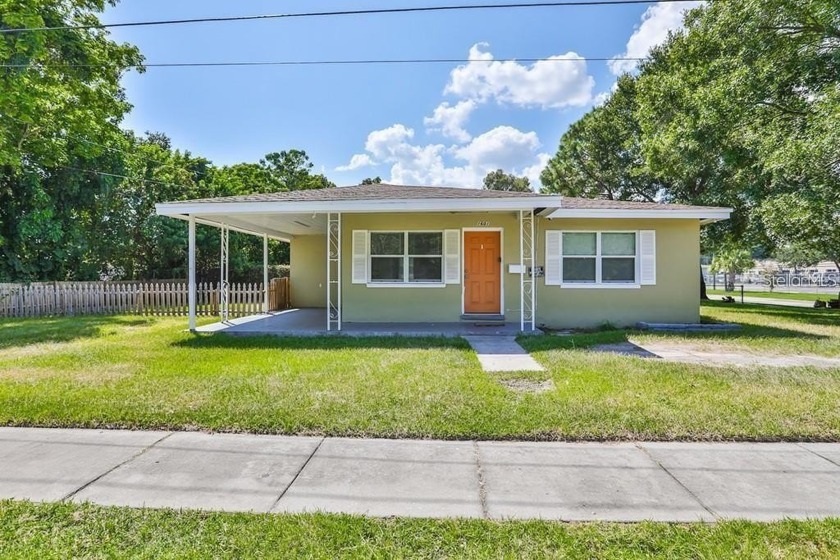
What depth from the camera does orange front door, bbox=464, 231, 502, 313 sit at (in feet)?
35.6

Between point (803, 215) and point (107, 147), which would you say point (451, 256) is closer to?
point (803, 215)

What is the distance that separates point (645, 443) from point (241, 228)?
11.7 m

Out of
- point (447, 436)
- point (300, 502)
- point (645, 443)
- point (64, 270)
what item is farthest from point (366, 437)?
point (64, 270)

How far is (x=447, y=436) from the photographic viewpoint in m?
3.99

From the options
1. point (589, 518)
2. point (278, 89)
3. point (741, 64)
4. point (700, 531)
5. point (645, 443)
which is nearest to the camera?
point (700, 531)

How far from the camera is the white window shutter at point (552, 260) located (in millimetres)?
10719

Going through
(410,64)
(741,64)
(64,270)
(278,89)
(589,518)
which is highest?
(741,64)

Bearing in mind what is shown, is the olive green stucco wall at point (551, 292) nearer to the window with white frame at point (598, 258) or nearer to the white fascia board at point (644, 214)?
the window with white frame at point (598, 258)

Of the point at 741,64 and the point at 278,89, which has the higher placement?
the point at 741,64

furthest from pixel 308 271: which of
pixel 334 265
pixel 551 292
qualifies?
pixel 551 292

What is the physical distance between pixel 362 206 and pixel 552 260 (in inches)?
187

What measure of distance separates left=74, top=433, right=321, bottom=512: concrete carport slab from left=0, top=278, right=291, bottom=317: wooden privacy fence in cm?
1027

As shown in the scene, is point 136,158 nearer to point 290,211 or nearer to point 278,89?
point 278,89

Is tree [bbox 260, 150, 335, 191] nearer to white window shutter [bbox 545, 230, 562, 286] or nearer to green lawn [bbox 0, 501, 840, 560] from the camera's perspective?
white window shutter [bbox 545, 230, 562, 286]
